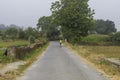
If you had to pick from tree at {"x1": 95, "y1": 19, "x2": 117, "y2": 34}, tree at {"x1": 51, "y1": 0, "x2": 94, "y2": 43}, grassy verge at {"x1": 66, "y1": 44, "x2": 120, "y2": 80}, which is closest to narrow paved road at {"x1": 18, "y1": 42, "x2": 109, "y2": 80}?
grassy verge at {"x1": 66, "y1": 44, "x2": 120, "y2": 80}

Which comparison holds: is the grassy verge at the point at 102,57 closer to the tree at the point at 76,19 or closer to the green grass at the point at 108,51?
the green grass at the point at 108,51

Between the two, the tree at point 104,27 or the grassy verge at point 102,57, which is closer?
the grassy verge at point 102,57

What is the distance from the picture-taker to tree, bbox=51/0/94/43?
67662 mm

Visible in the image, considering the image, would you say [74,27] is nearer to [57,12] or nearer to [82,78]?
[57,12]

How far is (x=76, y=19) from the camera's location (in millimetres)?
67688

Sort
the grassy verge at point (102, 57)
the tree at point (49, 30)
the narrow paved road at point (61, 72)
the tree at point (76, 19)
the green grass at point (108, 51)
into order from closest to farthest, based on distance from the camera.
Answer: the narrow paved road at point (61, 72), the grassy verge at point (102, 57), the green grass at point (108, 51), the tree at point (76, 19), the tree at point (49, 30)

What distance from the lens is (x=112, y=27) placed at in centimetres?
16850

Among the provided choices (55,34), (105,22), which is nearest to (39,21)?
(55,34)

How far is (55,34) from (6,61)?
371 ft

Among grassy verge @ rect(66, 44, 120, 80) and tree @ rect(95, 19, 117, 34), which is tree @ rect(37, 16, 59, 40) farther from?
grassy verge @ rect(66, 44, 120, 80)

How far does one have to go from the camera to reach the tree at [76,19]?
67662 mm

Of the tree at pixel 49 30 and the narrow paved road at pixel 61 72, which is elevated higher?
the tree at pixel 49 30

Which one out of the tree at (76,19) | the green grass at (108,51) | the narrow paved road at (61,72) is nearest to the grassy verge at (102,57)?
the green grass at (108,51)

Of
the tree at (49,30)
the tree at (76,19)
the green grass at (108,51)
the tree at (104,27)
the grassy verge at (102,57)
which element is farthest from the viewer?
the tree at (104,27)
